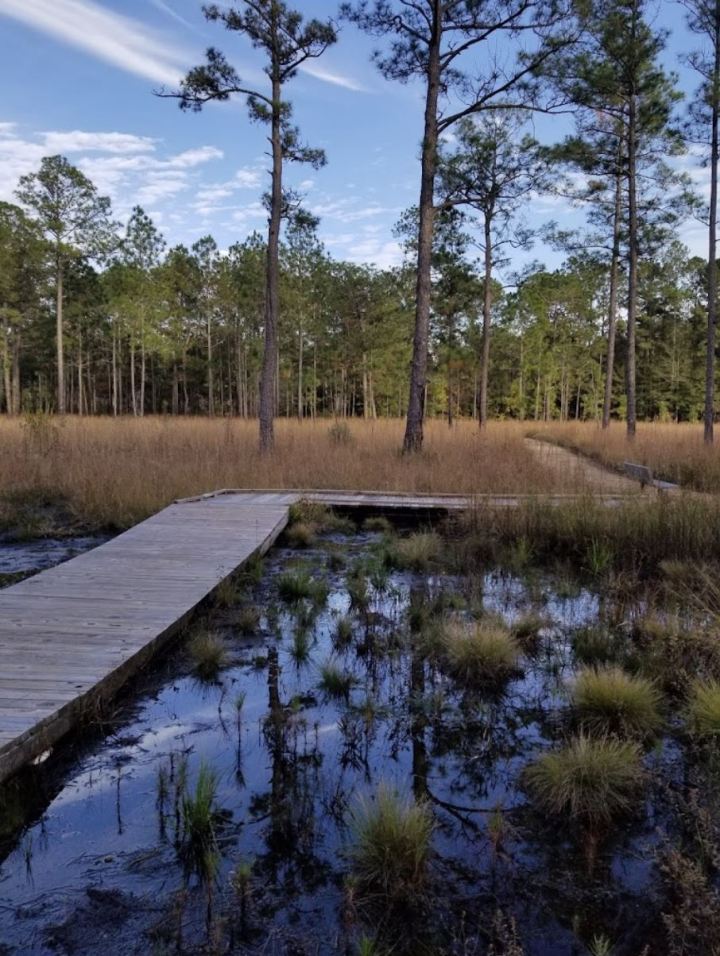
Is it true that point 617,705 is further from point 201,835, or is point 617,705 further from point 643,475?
point 643,475

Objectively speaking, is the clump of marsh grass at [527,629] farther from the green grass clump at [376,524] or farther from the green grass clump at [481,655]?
the green grass clump at [376,524]

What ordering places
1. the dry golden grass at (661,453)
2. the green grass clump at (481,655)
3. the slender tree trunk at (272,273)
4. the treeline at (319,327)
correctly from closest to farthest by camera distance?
the green grass clump at (481,655) → the dry golden grass at (661,453) → the slender tree trunk at (272,273) → the treeline at (319,327)

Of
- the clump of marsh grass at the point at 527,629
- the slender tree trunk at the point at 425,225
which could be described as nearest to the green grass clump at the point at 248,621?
the clump of marsh grass at the point at 527,629

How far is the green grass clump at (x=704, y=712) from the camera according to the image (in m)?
2.96

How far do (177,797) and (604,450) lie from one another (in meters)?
14.6

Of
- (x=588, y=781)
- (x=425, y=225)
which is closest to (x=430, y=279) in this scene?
(x=425, y=225)

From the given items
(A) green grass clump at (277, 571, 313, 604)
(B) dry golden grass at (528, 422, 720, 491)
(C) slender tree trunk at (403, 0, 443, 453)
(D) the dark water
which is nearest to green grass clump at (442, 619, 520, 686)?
(A) green grass clump at (277, 571, 313, 604)

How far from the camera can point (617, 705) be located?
314 cm

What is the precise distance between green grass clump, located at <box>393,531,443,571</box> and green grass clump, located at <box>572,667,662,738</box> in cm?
310

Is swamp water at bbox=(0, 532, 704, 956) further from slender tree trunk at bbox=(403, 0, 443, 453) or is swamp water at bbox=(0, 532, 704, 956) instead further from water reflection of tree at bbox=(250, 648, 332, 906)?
slender tree trunk at bbox=(403, 0, 443, 453)

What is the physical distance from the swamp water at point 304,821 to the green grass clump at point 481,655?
12 cm

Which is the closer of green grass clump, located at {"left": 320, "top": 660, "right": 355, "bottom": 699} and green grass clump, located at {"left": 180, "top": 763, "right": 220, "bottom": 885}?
green grass clump, located at {"left": 180, "top": 763, "right": 220, "bottom": 885}

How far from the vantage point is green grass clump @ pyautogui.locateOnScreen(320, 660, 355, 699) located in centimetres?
357

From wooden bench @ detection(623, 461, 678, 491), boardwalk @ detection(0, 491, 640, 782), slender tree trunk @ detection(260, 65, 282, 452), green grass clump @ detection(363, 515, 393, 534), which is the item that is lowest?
green grass clump @ detection(363, 515, 393, 534)
